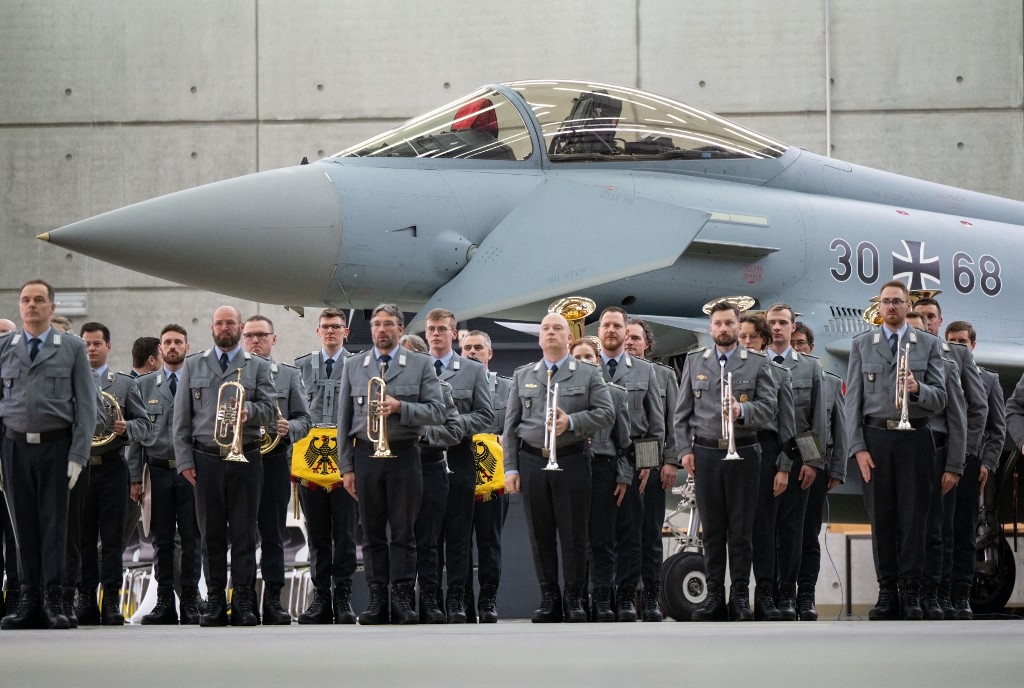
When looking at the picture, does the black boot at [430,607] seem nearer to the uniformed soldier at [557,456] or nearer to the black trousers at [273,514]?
the uniformed soldier at [557,456]

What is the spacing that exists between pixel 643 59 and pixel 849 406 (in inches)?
275

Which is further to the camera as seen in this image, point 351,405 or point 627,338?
point 627,338

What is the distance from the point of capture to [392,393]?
643 centimetres

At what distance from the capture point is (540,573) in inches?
255

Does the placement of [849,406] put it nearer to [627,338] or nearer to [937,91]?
[627,338]

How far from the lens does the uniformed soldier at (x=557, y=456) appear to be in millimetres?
6434

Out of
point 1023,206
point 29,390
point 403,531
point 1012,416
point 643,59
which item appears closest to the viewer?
point 29,390

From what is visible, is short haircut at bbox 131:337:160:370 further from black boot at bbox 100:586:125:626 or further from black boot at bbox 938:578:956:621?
black boot at bbox 938:578:956:621

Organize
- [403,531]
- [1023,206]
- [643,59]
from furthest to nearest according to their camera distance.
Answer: [643,59] → [1023,206] → [403,531]

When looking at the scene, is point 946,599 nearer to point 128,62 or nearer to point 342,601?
point 342,601

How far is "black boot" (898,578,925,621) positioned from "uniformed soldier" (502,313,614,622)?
4.72 feet

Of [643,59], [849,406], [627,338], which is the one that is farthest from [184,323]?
[849,406]

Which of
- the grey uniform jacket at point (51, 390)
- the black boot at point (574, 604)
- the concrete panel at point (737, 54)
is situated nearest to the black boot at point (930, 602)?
the black boot at point (574, 604)

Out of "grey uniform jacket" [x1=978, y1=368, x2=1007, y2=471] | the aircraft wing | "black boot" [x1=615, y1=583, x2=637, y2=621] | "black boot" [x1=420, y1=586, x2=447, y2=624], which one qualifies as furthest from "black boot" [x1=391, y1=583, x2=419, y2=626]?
"grey uniform jacket" [x1=978, y1=368, x2=1007, y2=471]
